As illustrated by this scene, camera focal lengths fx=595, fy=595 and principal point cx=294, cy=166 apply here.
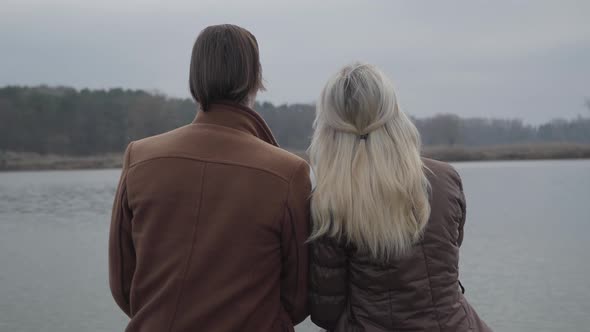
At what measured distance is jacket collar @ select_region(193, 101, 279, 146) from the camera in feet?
5.02

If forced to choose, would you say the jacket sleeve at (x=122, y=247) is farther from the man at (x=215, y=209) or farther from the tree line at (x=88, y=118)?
the tree line at (x=88, y=118)

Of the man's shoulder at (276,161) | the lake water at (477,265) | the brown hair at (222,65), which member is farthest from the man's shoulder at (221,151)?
the lake water at (477,265)

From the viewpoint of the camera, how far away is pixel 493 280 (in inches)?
261

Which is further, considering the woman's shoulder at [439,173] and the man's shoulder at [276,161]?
the woman's shoulder at [439,173]

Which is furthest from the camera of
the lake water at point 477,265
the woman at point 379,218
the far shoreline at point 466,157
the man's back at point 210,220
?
the far shoreline at point 466,157

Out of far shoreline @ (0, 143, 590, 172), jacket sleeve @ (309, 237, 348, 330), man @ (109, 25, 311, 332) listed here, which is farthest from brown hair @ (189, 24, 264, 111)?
far shoreline @ (0, 143, 590, 172)

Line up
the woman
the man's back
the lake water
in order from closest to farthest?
the man's back
the woman
the lake water

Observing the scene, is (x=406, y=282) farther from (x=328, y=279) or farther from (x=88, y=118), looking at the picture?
(x=88, y=118)

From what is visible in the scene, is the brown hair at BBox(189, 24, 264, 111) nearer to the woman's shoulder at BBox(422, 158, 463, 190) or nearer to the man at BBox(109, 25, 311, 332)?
the man at BBox(109, 25, 311, 332)

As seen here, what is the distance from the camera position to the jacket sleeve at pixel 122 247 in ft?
5.10

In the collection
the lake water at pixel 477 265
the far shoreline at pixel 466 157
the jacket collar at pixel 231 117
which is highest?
the jacket collar at pixel 231 117

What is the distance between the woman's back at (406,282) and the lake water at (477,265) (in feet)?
12.3

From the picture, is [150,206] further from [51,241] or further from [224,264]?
[51,241]

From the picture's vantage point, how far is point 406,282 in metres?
1.56
